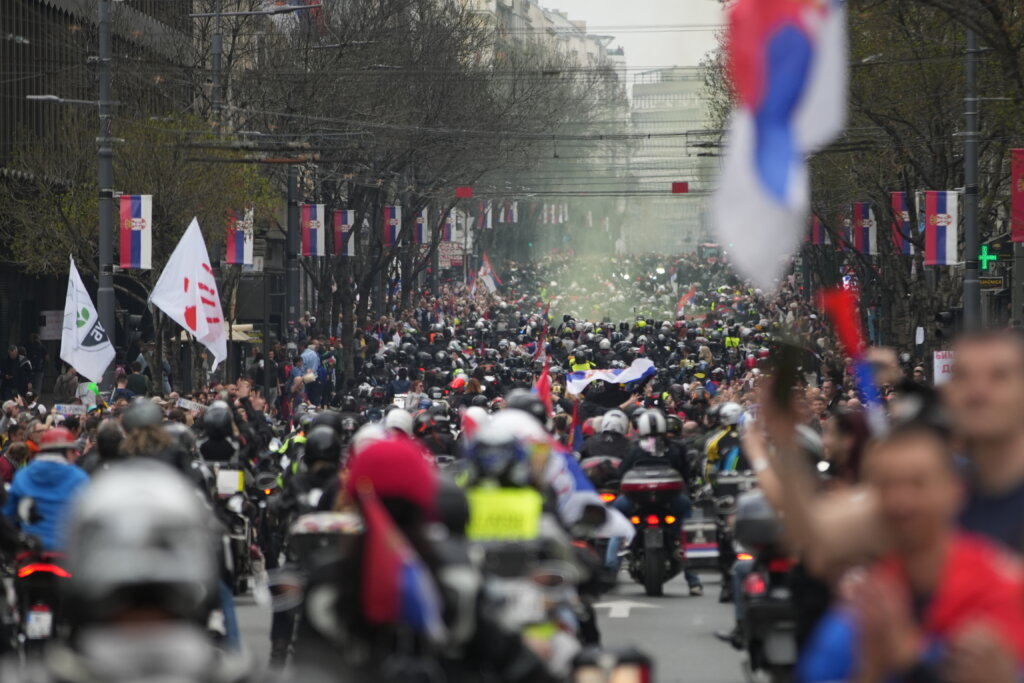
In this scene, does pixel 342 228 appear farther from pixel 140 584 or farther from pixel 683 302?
pixel 140 584

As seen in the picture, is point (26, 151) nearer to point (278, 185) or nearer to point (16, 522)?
point (278, 185)

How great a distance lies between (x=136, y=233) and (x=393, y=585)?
93.7ft

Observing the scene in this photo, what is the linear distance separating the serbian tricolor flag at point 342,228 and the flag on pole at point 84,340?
27.3 metres

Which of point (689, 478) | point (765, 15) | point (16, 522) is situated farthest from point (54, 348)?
point (765, 15)

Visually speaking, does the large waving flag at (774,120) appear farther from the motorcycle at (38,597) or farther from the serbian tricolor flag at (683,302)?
the serbian tricolor flag at (683,302)

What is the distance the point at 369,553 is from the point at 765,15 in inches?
73.5

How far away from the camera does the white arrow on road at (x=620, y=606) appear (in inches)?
656

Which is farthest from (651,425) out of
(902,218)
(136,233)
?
(902,218)

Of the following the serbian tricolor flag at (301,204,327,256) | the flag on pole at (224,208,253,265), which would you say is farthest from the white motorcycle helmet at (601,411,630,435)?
the serbian tricolor flag at (301,204,327,256)

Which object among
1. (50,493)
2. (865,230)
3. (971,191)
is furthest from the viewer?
(865,230)

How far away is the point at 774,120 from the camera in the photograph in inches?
249

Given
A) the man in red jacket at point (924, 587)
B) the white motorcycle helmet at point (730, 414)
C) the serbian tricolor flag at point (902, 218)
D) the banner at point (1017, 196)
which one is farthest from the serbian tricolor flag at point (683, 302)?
the man in red jacket at point (924, 587)

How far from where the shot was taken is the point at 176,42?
48750 millimetres

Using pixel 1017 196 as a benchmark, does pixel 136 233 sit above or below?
below
